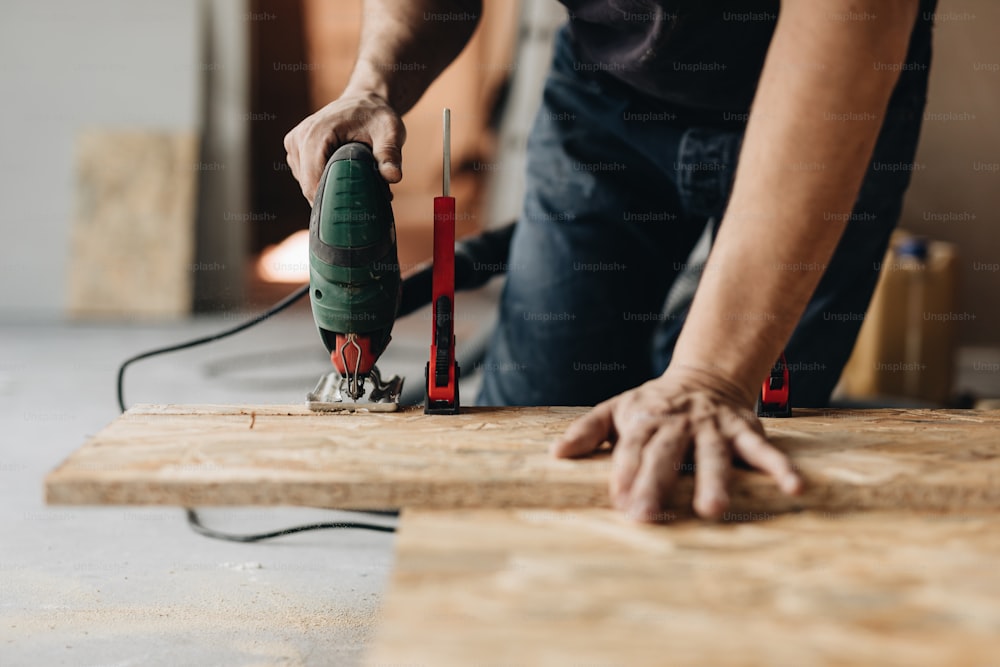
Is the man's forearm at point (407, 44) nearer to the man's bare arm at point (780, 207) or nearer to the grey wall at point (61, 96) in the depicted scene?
the man's bare arm at point (780, 207)

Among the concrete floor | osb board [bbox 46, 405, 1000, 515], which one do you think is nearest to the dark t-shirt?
osb board [bbox 46, 405, 1000, 515]

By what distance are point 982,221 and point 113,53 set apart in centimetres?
461

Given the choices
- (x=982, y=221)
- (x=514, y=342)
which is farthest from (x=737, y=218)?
(x=982, y=221)

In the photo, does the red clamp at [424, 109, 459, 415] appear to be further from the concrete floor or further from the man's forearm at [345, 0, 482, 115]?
the concrete floor

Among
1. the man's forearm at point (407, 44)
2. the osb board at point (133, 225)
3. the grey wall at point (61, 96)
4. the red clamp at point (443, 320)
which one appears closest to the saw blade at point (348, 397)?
the red clamp at point (443, 320)

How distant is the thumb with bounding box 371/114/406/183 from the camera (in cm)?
133

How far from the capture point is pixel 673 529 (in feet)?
3.22

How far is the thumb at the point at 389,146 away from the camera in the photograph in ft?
4.35

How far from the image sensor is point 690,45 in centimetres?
156

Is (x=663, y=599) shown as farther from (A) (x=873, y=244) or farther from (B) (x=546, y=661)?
(A) (x=873, y=244)

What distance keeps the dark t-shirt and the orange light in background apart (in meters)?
4.33

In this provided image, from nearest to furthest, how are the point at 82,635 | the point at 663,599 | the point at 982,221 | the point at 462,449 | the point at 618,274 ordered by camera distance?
the point at 663,599, the point at 462,449, the point at 82,635, the point at 618,274, the point at 982,221

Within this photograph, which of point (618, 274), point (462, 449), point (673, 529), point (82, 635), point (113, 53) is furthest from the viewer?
point (113, 53)

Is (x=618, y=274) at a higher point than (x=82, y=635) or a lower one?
higher
